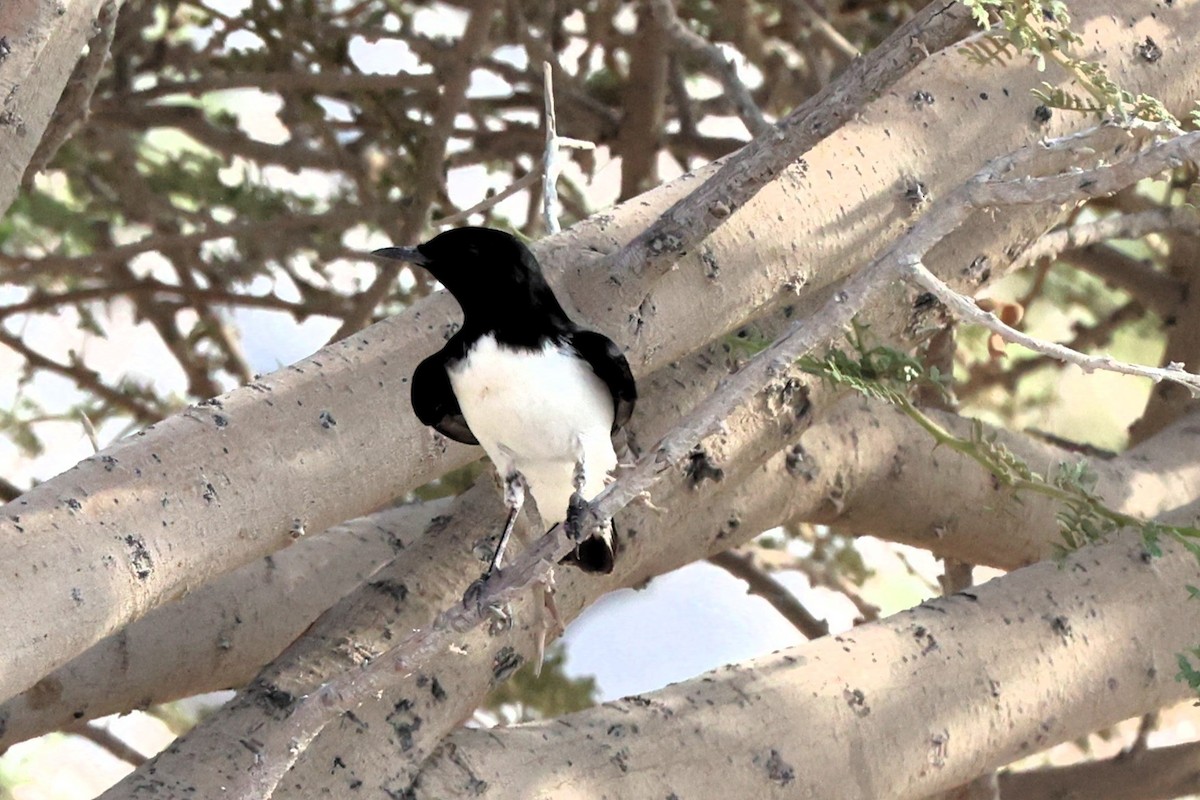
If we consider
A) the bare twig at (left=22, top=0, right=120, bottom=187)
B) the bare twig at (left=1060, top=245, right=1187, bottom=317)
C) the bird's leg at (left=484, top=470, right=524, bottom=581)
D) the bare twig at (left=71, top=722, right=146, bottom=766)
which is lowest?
the bird's leg at (left=484, top=470, right=524, bottom=581)

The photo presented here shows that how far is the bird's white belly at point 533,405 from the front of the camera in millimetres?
1560

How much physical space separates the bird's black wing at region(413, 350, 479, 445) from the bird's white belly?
0.01 m

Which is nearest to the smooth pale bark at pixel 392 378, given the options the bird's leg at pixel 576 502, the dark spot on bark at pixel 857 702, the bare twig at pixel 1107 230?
the bird's leg at pixel 576 502

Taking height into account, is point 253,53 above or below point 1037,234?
above

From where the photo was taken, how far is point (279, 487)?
5.05 feet

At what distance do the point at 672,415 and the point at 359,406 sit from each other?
52cm

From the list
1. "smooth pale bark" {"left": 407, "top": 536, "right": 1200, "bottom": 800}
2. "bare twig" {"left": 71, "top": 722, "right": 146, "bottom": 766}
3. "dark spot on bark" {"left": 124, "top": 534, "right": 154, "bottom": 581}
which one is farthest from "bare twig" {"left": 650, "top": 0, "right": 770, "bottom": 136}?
"bare twig" {"left": 71, "top": 722, "right": 146, "bottom": 766}

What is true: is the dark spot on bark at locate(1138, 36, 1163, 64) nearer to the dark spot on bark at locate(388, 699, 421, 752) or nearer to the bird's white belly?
the bird's white belly

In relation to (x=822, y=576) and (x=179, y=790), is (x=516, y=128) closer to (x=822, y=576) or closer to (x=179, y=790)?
(x=822, y=576)

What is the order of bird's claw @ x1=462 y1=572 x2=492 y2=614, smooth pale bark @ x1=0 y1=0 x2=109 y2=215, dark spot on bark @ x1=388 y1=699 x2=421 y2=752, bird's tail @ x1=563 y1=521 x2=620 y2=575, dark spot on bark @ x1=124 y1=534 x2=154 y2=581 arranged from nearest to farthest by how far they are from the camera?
bird's claw @ x1=462 y1=572 x2=492 y2=614
dark spot on bark @ x1=124 y1=534 x2=154 y2=581
smooth pale bark @ x1=0 y1=0 x2=109 y2=215
bird's tail @ x1=563 y1=521 x2=620 y2=575
dark spot on bark @ x1=388 y1=699 x2=421 y2=752

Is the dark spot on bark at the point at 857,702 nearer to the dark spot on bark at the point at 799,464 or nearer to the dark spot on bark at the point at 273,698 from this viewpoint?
the dark spot on bark at the point at 799,464

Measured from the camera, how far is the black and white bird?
5.12ft

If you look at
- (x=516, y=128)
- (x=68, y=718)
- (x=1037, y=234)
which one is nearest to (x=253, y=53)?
(x=516, y=128)

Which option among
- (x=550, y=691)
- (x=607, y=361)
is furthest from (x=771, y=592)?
(x=607, y=361)
